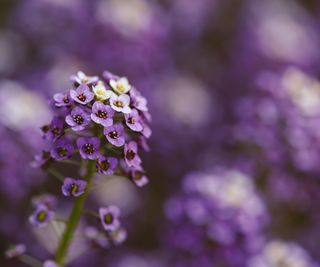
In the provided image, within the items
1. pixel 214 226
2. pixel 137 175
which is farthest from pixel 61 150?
pixel 214 226

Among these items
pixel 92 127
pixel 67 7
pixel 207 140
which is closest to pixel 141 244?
pixel 207 140

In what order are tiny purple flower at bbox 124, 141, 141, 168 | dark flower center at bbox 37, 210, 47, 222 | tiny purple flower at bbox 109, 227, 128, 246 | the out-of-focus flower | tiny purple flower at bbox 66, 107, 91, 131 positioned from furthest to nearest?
the out-of-focus flower, tiny purple flower at bbox 109, 227, 128, 246, dark flower center at bbox 37, 210, 47, 222, tiny purple flower at bbox 124, 141, 141, 168, tiny purple flower at bbox 66, 107, 91, 131

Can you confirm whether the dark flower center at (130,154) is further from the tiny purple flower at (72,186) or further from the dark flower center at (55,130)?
the dark flower center at (55,130)

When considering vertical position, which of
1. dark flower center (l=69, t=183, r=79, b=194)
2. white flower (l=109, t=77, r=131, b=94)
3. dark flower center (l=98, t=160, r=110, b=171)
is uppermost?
white flower (l=109, t=77, r=131, b=94)

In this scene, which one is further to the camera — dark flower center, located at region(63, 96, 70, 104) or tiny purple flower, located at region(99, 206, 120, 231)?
tiny purple flower, located at region(99, 206, 120, 231)

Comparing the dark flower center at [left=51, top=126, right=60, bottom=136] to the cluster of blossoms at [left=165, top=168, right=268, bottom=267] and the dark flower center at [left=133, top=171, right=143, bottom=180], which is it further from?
the cluster of blossoms at [left=165, top=168, right=268, bottom=267]

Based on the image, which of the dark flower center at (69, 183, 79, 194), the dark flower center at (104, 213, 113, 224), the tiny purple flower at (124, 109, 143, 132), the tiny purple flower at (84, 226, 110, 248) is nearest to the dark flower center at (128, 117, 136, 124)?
Answer: the tiny purple flower at (124, 109, 143, 132)

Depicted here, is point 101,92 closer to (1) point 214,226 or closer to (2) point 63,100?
(2) point 63,100
